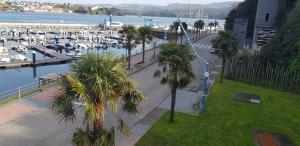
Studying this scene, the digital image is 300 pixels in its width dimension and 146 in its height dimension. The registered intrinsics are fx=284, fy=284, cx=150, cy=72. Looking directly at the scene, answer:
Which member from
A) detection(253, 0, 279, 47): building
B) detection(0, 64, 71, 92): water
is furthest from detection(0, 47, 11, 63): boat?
detection(253, 0, 279, 47): building

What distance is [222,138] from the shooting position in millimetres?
18781

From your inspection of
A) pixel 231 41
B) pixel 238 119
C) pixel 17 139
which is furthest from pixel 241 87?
pixel 17 139

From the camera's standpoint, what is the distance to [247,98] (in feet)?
94.4

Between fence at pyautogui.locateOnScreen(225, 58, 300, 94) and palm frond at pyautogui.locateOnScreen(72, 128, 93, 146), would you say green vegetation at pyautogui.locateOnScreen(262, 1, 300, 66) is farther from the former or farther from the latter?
palm frond at pyautogui.locateOnScreen(72, 128, 93, 146)

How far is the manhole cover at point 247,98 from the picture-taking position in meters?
27.8

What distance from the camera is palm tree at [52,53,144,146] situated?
1000 cm

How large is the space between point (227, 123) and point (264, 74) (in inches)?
609

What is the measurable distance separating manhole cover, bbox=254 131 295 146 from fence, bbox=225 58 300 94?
14.0 metres

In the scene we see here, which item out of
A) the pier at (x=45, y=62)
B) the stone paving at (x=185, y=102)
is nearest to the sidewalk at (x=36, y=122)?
the stone paving at (x=185, y=102)

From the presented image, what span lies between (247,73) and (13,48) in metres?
54.7

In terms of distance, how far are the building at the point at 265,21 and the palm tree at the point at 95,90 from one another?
157ft

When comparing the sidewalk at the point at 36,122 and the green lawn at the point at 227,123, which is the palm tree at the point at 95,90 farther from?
the green lawn at the point at 227,123

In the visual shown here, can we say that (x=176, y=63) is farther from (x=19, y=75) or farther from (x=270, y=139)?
(x=19, y=75)

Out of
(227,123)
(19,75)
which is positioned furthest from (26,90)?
(19,75)
